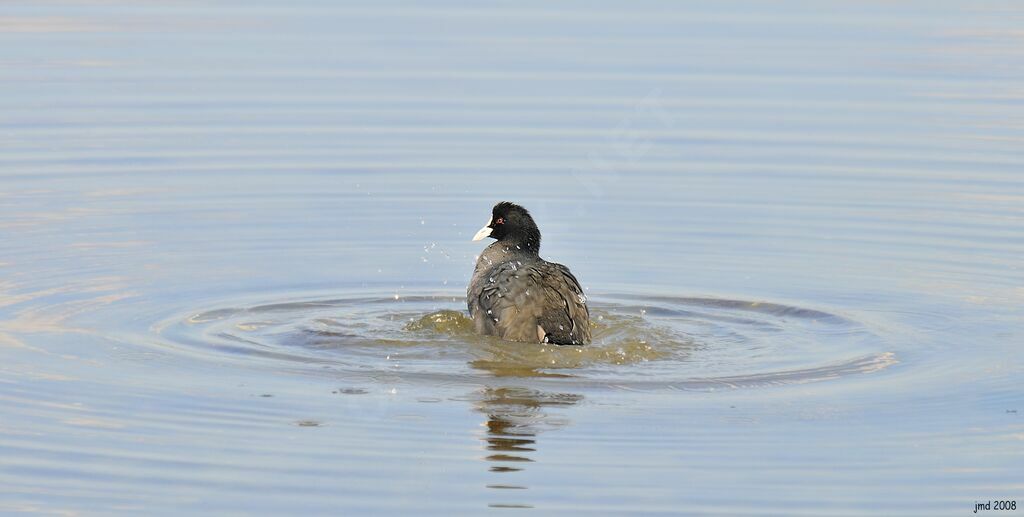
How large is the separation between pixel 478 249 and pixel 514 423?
18.4 ft

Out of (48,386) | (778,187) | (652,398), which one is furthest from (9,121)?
(652,398)

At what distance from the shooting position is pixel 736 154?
1780 centimetres

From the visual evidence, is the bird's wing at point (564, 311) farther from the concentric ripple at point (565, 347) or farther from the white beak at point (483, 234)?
the white beak at point (483, 234)

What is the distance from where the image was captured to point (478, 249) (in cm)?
1538

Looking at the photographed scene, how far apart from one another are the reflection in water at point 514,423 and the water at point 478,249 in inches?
1.4

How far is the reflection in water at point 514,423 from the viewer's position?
9031 mm

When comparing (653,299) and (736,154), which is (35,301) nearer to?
(653,299)

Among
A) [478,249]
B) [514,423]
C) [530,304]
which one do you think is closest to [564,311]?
[530,304]

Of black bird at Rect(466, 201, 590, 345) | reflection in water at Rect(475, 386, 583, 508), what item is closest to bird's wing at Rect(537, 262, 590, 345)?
black bird at Rect(466, 201, 590, 345)

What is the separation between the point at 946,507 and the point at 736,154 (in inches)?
375

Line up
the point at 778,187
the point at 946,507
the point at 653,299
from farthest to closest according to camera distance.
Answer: the point at 778,187 < the point at 653,299 < the point at 946,507

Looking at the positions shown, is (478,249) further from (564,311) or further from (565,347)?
(565,347)

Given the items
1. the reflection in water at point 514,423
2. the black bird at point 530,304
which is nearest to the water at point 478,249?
the reflection in water at point 514,423

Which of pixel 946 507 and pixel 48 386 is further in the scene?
pixel 48 386
